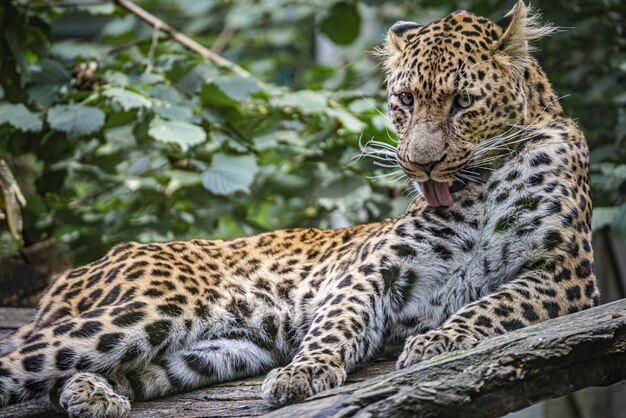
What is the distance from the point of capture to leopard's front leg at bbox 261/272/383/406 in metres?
4.82

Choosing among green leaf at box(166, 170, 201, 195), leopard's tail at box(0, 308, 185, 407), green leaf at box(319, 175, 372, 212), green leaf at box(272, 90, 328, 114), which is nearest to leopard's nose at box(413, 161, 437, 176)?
leopard's tail at box(0, 308, 185, 407)

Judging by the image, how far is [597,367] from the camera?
4.53 meters

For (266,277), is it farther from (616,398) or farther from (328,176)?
(328,176)

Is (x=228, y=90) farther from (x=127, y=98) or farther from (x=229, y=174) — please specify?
(x=127, y=98)

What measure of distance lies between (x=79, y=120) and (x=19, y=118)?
25.2 inches

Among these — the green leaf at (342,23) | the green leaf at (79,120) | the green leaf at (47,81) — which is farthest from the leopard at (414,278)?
the green leaf at (342,23)

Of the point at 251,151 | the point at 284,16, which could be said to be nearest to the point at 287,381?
the point at 251,151

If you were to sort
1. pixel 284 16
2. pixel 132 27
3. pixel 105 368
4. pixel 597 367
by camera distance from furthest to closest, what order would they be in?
pixel 284 16 < pixel 132 27 < pixel 105 368 < pixel 597 367

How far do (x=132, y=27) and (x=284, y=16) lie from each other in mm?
2778

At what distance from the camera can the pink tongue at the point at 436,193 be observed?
576 cm

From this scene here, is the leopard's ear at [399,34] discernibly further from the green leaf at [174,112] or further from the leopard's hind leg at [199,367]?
the green leaf at [174,112]

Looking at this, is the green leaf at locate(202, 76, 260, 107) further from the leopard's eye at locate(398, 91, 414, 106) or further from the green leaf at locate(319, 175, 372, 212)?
the leopard's eye at locate(398, 91, 414, 106)

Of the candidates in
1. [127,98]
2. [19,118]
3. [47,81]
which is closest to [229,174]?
[127,98]

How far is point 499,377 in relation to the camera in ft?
13.9
